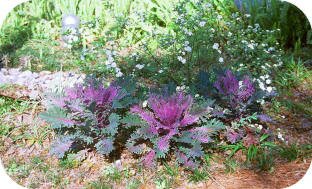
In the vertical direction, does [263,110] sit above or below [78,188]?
above

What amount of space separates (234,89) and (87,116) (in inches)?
37.5

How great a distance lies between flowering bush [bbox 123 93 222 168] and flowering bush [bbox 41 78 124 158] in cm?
15

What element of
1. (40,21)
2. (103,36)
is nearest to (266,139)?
(103,36)

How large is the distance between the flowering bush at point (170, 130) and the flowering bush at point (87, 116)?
148 mm

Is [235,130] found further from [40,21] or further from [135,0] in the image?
[40,21]

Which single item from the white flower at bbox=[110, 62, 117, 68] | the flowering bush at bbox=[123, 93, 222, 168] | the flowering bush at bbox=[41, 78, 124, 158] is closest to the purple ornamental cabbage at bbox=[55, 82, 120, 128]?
the flowering bush at bbox=[41, 78, 124, 158]

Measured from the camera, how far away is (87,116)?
3.17m

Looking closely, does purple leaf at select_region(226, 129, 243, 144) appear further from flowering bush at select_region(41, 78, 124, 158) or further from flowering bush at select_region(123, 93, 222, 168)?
flowering bush at select_region(41, 78, 124, 158)

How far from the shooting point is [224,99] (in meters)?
3.39

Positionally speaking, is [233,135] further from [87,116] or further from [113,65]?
[113,65]

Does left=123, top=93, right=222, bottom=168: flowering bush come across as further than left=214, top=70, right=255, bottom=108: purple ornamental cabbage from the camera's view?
No

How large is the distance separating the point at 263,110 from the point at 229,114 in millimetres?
356

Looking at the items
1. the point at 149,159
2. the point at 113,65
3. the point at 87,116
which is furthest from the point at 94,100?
the point at 113,65

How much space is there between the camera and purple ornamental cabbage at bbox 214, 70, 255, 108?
3.29 m
